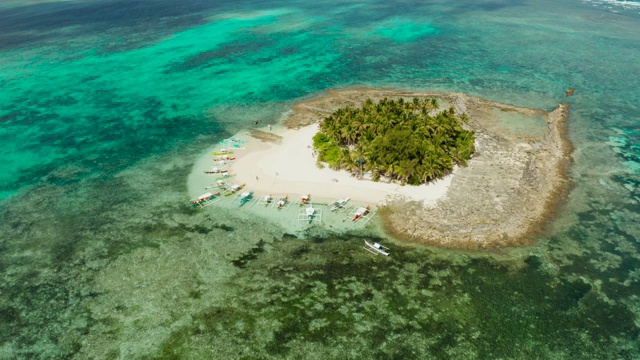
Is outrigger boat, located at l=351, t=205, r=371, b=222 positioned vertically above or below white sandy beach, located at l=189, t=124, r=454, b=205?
below

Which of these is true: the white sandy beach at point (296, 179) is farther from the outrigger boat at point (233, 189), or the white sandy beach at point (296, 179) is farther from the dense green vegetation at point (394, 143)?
the dense green vegetation at point (394, 143)

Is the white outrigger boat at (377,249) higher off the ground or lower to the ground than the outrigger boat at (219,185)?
lower

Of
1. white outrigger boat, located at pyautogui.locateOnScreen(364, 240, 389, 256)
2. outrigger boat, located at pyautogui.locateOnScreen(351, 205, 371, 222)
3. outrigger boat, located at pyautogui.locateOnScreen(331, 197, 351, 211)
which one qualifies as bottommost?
white outrigger boat, located at pyautogui.locateOnScreen(364, 240, 389, 256)

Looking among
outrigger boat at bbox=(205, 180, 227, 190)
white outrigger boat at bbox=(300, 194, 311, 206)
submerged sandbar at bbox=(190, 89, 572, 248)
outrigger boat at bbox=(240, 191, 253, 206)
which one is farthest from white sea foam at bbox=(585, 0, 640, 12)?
outrigger boat at bbox=(205, 180, 227, 190)

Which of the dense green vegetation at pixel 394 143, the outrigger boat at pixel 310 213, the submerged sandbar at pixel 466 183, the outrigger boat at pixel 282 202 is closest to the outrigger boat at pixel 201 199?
the submerged sandbar at pixel 466 183

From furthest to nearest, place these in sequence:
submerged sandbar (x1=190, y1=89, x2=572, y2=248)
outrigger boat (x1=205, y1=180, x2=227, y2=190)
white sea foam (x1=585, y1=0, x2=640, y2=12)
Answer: white sea foam (x1=585, y1=0, x2=640, y2=12), outrigger boat (x1=205, y1=180, x2=227, y2=190), submerged sandbar (x1=190, y1=89, x2=572, y2=248)

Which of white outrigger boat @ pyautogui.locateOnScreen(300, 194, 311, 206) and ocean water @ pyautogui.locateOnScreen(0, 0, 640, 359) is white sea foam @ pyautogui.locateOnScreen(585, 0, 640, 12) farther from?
white outrigger boat @ pyautogui.locateOnScreen(300, 194, 311, 206)

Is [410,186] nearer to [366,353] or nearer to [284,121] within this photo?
[366,353]
